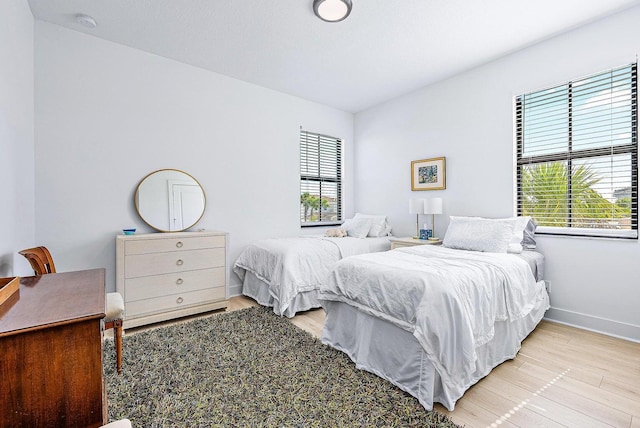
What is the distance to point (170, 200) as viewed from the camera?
337cm

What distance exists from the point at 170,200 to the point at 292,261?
1545 mm

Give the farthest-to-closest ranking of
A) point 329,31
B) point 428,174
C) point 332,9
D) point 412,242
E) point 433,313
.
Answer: point 428,174 → point 412,242 → point 329,31 → point 332,9 → point 433,313

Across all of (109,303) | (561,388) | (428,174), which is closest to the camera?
(561,388)

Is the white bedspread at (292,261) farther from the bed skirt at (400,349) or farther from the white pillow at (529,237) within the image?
the white pillow at (529,237)

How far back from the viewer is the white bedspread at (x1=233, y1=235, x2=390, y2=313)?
10.2 ft

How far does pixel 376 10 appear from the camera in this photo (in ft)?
8.26

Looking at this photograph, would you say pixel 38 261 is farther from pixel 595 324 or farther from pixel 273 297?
pixel 595 324

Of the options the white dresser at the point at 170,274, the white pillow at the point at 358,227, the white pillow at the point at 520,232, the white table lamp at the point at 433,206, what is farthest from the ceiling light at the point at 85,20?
the white pillow at the point at 520,232

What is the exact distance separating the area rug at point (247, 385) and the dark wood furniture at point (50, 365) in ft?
2.60

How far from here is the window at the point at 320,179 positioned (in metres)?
4.64

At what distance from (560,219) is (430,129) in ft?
6.05

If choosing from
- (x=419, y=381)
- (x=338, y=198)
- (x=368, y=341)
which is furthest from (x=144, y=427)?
(x=338, y=198)

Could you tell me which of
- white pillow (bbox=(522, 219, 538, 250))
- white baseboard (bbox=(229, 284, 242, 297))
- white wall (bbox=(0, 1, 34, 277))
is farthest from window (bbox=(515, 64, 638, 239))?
white wall (bbox=(0, 1, 34, 277))

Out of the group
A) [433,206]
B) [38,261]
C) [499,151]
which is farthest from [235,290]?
[499,151]
